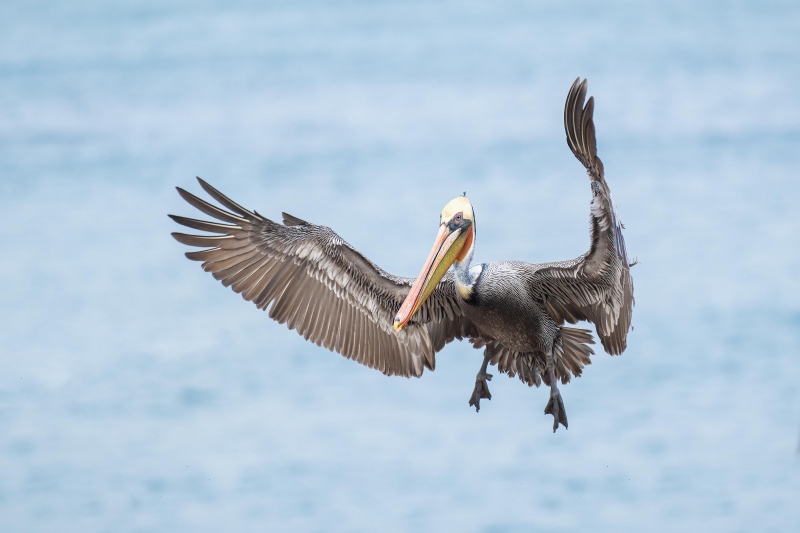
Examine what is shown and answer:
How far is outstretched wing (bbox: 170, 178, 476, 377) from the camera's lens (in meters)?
14.1

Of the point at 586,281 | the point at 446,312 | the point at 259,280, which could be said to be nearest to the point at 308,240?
the point at 259,280

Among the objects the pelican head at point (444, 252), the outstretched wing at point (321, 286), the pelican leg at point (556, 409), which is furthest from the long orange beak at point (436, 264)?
the pelican leg at point (556, 409)

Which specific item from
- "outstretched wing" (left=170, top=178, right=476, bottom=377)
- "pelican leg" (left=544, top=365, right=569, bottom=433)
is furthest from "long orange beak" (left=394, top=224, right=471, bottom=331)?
"pelican leg" (left=544, top=365, right=569, bottom=433)

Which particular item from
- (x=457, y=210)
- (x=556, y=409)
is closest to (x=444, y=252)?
(x=457, y=210)

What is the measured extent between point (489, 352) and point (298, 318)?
5.97ft

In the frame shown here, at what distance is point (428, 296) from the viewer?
46.6ft

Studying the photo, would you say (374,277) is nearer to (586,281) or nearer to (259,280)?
(259,280)

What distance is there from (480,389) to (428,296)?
985 mm

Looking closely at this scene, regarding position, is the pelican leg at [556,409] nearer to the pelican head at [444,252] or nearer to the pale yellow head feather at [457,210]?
the pelican head at [444,252]

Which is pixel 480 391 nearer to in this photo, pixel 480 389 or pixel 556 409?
pixel 480 389

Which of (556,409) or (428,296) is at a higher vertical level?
(428,296)

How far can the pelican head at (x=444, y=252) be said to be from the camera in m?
13.7

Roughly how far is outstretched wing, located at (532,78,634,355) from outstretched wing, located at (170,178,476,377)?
1065 mm

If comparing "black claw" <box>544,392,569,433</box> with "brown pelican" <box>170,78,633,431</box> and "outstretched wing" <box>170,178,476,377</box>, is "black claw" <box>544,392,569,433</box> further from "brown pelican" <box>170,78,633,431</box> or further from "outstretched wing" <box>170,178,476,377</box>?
"outstretched wing" <box>170,178,476,377</box>
